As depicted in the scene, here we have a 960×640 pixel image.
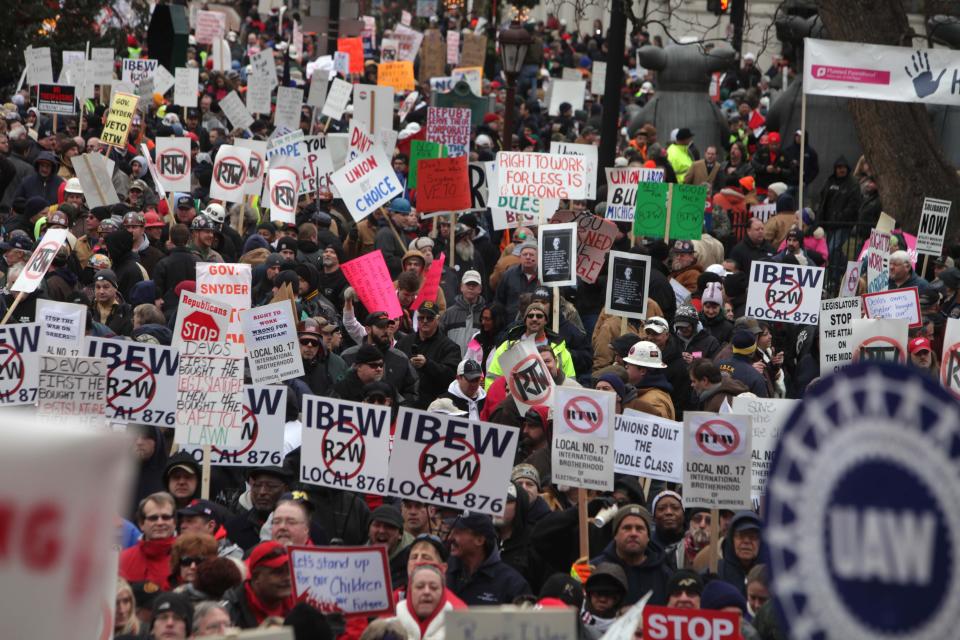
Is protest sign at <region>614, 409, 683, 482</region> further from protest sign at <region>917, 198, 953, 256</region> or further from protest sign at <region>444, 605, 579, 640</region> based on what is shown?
protest sign at <region>917, 198, 953, 256</region>

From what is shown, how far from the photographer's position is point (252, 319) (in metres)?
10.0

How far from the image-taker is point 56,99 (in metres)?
20.6

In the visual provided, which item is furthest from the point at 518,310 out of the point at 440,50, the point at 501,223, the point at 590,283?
the point at 440,50

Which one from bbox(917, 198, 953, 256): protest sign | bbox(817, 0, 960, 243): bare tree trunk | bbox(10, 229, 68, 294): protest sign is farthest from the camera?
bbox(817, 0, 960, 243): bare tree trunk

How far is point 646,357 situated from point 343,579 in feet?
14.8

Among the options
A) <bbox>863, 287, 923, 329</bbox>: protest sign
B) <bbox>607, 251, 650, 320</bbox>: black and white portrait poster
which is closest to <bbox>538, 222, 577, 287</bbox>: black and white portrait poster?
<bbox>607, 251, 650, 320</bbox>: black and white portrait poster

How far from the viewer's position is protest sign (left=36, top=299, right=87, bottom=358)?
958cm

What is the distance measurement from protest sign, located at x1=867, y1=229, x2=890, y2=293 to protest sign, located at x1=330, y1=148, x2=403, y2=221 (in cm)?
419

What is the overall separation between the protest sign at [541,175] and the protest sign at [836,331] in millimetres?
3985

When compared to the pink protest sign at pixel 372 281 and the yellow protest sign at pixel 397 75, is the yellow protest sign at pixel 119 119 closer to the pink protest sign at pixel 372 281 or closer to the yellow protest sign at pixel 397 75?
the pink protest sign at pixel 372 281

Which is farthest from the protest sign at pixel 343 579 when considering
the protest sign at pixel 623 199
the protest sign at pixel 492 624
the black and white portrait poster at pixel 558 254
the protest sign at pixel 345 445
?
the protest sign at pixel 623 199

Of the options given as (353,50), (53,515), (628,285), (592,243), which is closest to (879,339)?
(628,285)

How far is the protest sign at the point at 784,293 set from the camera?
488 inches

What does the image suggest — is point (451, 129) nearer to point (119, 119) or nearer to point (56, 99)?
point (119, 119)
